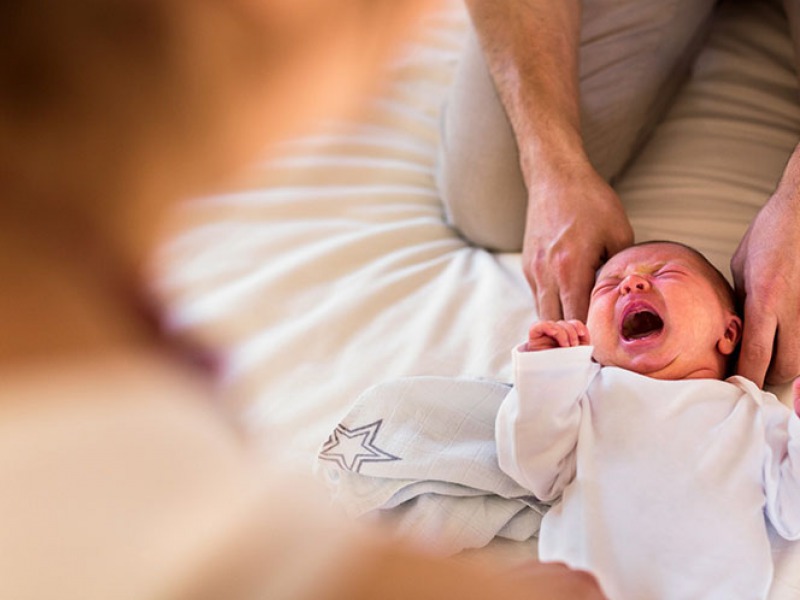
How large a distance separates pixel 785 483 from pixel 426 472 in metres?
0.31

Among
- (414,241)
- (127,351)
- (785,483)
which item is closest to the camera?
(127,351)

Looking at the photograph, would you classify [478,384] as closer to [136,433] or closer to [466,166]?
[466,166]

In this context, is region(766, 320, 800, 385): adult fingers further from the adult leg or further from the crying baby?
the adult leg

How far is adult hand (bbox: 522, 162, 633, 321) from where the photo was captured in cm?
95

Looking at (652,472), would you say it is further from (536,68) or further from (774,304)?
(536,68)

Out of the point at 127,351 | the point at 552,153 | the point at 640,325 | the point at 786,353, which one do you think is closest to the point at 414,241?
the point at 552,153

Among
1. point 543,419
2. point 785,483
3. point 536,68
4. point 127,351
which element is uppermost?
point 127,351

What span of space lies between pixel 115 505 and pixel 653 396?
0.66 m

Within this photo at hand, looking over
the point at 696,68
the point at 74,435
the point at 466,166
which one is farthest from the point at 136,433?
the point at 696,68

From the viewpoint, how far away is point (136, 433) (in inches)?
9.1

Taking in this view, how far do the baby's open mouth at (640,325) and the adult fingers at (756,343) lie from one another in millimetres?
85

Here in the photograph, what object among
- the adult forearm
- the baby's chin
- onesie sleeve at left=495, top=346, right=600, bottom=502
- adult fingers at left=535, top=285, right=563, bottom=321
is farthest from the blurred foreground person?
the adult forearm

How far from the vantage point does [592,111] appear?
3.98 feet

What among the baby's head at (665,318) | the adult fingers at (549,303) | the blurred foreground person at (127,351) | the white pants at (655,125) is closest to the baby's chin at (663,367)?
the baby's head at (665,318)
